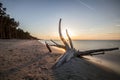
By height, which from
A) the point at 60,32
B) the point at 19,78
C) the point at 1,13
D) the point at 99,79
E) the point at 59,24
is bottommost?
the point at 99,79

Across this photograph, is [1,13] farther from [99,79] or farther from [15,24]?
[99,79]

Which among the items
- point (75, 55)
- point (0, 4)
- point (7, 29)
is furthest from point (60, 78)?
point (7, 29)

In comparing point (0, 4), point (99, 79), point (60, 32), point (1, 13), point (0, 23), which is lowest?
point (99, 79)

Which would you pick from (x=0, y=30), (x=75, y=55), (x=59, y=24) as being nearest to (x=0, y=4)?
(x=0, y=30)

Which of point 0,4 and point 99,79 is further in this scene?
point 0,4

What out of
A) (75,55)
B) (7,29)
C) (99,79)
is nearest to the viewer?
(99,79)

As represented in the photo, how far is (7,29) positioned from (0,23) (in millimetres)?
7110

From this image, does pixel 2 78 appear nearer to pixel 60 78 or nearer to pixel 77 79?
Result: pixel 60 78

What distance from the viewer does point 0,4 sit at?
132 ft

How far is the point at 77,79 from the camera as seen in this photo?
3.93 metres

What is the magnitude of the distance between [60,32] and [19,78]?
21.6 feet

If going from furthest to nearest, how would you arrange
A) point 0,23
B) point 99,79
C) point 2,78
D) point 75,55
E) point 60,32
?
1. point 0,23
2. point 60,32
3. point 75,55
4. point 99,79
5. point 2,78

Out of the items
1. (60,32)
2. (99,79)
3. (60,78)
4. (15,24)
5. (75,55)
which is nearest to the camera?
(60,78)

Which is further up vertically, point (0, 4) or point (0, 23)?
point (0, 4)
